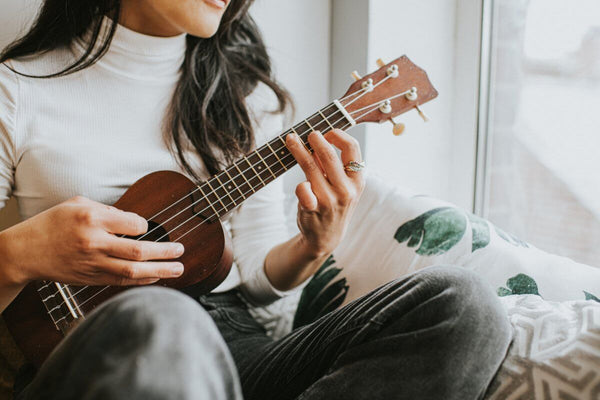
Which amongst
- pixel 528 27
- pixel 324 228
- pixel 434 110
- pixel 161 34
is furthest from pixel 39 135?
pixel 528 27

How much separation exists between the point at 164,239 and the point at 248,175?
169mm

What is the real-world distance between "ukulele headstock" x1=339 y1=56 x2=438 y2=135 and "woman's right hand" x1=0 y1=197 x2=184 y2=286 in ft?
1.31

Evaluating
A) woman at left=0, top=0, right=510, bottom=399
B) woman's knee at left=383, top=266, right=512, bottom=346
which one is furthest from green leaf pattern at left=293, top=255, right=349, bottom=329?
woman's knee at left=383, top=266, right=512, bottom=346

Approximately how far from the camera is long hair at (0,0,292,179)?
987 mm

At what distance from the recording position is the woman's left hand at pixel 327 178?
2.72 feet

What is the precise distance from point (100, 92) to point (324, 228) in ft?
1.54

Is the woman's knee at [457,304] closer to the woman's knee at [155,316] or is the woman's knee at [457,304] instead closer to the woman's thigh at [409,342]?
the woman's thigh at [409,342]

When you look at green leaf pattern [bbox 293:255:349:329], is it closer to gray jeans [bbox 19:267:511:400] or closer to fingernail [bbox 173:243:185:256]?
gray jeans [bbox 19:267:511:400]

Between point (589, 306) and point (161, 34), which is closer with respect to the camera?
point (589, 306)

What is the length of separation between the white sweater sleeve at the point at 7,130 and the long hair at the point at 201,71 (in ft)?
0.19

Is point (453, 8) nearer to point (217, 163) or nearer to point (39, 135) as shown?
point (217, 163)

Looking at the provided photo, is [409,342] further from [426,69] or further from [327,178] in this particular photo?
[426,69]

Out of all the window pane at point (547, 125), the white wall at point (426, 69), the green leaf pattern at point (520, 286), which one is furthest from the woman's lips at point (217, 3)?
the window pane at point (547, 125)

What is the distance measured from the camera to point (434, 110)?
1.47 meters
